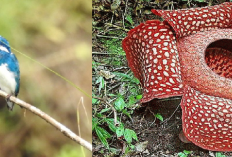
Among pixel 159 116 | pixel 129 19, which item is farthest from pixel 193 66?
pixel 129 19

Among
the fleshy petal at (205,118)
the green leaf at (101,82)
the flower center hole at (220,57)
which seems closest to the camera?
the fleshy petal at (205,118)

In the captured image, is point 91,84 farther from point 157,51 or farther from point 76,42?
point 157,51

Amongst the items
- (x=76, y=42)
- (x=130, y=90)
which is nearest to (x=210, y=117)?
(x=130, y=90)

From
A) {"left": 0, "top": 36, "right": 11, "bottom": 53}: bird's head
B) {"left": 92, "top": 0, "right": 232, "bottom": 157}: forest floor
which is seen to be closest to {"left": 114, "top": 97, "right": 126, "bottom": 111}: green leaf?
{"left": 92, "top": 0, "right": 232, "bottom": 157}: forest floor

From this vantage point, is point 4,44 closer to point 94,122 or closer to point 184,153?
point 94,122

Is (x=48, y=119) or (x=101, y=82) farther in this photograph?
(x=101, y=82)

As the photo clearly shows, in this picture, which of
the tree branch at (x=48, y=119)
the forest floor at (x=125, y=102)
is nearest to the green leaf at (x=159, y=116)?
the forest floor at (x=125, y=102)

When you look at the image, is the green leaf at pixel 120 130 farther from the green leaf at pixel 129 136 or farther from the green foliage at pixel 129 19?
the green foliage at pixel 129 19
